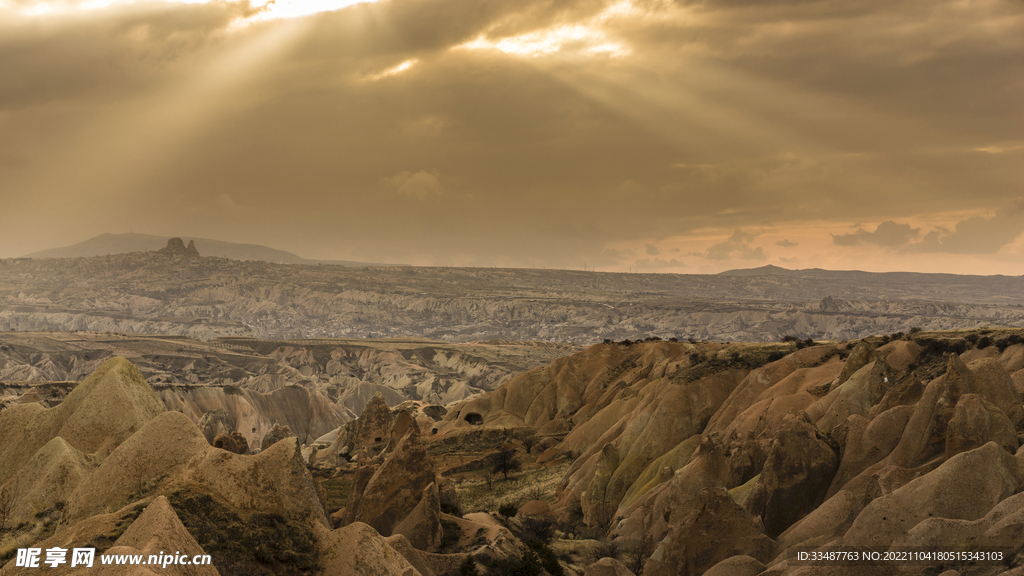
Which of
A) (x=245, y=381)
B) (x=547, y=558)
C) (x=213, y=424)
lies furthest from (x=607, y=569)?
(x=245, y=381)

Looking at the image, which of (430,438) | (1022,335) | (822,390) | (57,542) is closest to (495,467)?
(430,438)

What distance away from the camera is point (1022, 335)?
2002 inches

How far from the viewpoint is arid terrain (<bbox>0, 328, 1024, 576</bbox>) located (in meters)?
21.5

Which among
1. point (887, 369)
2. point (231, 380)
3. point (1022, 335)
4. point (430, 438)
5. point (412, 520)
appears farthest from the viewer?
point (231, 380)

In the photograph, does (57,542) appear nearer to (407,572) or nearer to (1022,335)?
(407,572)

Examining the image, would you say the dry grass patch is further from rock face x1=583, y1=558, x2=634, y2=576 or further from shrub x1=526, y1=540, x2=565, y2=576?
rock face x1=583, y1=558, x2=634, y2=576

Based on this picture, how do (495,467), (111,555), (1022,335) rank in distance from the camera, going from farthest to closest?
1. (495,467)
2. (1022,335)
3. (111,555)

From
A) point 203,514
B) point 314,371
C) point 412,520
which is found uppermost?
point 203,514

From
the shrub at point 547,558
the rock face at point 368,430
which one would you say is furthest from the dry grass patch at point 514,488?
the rock face at point 368,430

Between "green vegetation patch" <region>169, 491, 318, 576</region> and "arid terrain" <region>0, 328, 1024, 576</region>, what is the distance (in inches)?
2.7

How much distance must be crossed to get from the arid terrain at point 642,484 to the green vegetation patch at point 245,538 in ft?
0.23

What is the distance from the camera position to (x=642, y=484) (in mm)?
49781

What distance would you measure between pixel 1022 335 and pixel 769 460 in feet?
96.4

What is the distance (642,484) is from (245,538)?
3484 cm
